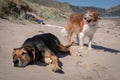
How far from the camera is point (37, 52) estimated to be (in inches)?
295

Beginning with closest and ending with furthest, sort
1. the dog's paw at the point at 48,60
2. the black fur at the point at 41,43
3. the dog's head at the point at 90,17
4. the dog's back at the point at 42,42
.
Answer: the dog's paw at the point at 48,60, the black fur at the point at 41,43, the dog's back at the point at 42,42, the dog's head at the point at 90,17

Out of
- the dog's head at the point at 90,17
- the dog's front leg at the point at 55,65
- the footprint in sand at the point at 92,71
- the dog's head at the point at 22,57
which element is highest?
the dog's head at the point at 90,17

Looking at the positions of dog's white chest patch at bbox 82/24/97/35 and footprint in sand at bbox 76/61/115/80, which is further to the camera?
dog's white chest patch at bbox 82/24/97/35

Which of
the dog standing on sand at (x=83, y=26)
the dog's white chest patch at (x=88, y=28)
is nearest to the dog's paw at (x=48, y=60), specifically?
the dog standing on sand at (x=83, y=26)

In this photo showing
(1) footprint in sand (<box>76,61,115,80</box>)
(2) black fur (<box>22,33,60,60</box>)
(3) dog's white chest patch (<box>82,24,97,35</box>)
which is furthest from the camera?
(3) dog's white chest patch (<box>82,24,97,35</box>)

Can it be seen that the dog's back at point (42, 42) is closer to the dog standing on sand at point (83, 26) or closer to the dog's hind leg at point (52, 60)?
the dog's hind leg at point (52, 60)

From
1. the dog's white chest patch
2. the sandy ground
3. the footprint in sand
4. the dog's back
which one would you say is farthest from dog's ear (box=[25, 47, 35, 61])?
the dog's white chest patch

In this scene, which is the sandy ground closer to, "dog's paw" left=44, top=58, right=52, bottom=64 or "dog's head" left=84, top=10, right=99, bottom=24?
"dog's paw" left=44, top=58, right=52, bottom=64

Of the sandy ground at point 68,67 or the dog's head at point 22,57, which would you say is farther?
the dog's head at point 22,57

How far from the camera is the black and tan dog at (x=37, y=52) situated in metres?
6.99

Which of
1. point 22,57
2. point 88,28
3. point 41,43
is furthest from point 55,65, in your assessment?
point 88,28

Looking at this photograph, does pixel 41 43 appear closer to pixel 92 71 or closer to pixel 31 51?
pixel 31 51

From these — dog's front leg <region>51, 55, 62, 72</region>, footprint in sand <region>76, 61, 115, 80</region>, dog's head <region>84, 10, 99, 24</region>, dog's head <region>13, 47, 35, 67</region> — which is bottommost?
footprint in sand <region>76, 61, 115, 80</region>

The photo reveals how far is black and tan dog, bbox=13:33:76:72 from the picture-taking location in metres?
6.99
